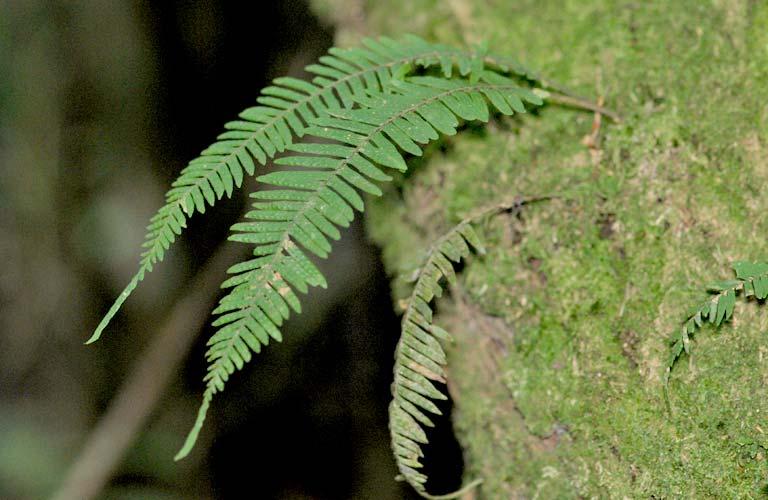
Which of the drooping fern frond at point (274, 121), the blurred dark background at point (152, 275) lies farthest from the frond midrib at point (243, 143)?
the blurred dark background at point (152, 275)

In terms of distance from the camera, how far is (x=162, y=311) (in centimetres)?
398

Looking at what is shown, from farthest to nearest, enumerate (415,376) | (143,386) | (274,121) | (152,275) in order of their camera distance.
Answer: (152,275), (143,386), (274,121), (415,376)

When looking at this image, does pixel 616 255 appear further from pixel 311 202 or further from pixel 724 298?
pixel 311 202

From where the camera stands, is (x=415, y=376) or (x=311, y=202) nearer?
(x=311, y=202)

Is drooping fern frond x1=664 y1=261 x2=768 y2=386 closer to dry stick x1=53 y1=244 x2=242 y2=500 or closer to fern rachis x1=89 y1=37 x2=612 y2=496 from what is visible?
fern rachis x1=89 y1=37 x2=612 y2=496

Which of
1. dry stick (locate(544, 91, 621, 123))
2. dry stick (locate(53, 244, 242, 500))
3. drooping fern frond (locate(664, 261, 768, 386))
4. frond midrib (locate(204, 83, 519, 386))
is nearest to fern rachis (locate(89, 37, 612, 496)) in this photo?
frond midrib (locate(204, 83, 519, 386))

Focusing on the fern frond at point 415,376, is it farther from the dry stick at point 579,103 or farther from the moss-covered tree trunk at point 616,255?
the dry stick at point 579,103

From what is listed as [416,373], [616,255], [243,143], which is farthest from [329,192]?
[616,255]

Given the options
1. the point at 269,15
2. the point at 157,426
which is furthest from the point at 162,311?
the point at 269,15

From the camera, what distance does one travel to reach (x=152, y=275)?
4.04m

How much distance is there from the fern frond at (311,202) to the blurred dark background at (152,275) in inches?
95.3

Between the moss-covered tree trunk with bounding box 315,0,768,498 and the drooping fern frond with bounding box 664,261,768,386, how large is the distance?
3cm

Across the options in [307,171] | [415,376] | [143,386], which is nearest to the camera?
[307,171]

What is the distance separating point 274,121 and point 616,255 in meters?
0.79
